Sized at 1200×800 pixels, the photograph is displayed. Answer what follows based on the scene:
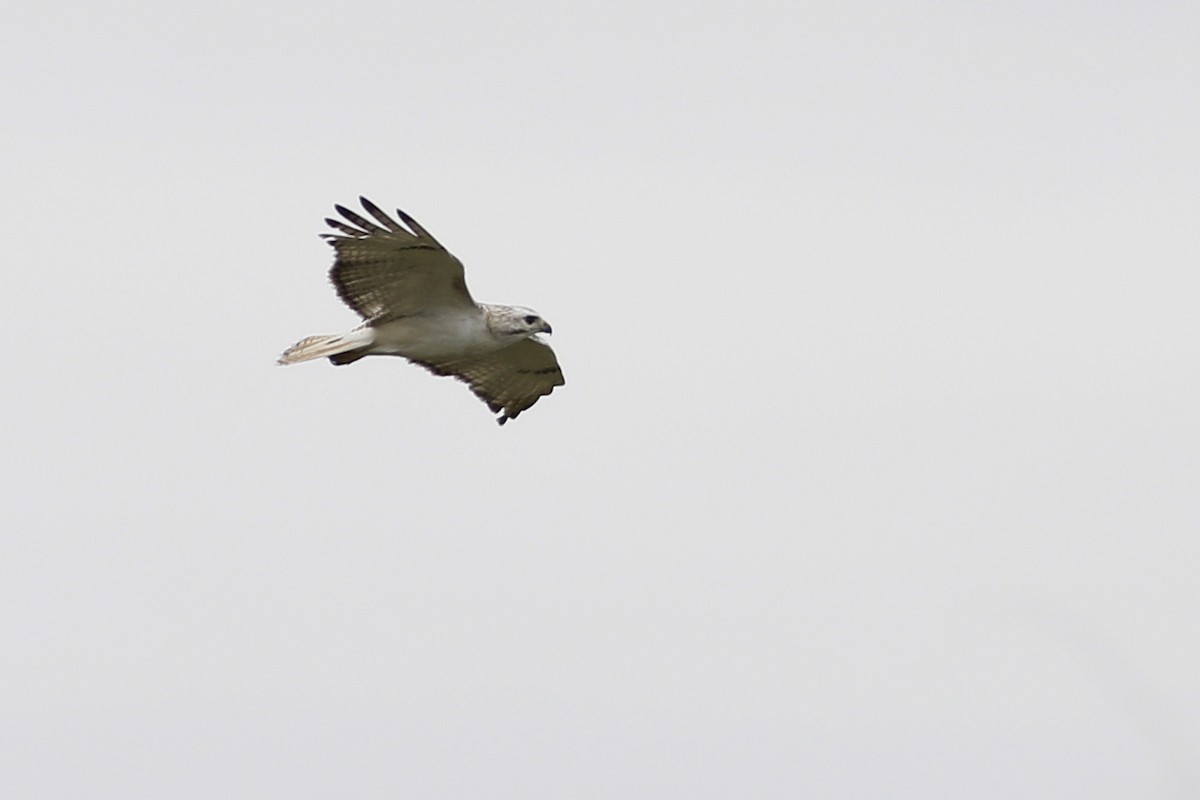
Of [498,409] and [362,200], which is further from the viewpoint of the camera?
[498,409]

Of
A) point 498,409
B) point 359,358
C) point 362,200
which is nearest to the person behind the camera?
point 362,200

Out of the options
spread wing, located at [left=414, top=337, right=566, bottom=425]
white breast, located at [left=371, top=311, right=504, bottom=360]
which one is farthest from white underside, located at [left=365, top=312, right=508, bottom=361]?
spread wing, located at [left=414, top=337, right=566, bottom=425]

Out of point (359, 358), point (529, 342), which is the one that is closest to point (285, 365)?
point (359, 358)

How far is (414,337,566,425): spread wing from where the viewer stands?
A: 2798 cm

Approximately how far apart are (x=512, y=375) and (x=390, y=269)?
296cm

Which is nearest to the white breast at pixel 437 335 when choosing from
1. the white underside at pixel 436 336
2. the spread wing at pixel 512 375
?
the white underside at pixel 436 336

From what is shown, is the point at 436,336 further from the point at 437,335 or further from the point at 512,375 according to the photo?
the point at 512,375

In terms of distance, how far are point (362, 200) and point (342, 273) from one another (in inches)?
51.1

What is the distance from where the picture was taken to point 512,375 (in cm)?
2848

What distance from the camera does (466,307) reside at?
87.0ft

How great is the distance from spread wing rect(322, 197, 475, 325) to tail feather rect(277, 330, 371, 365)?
229 mm

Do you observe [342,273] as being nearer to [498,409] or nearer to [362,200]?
[362,200]

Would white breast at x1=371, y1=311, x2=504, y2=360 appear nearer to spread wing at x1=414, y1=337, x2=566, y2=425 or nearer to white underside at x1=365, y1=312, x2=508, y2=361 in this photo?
white underside at x1=365, y1=312, x2=508, y2=361

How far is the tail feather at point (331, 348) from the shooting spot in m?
26.4
